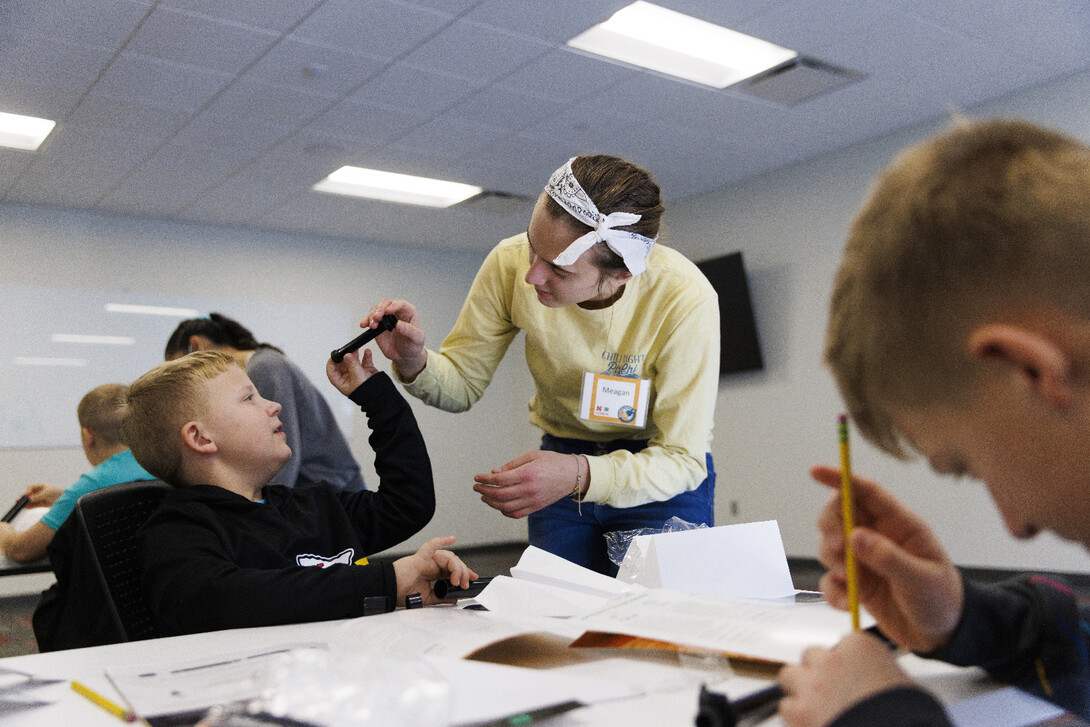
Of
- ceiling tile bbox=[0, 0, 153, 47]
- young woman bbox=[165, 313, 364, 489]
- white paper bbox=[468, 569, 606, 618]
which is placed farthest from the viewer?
ceiling tile bbox=[0, 0, 153, 47]

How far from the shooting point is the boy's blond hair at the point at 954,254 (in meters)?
0.49

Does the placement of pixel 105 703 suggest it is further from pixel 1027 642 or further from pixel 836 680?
pixel 1027 642

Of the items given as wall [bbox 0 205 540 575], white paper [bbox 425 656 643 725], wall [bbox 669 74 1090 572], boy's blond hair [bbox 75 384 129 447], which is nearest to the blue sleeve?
white paper [bbox 425 656 643 725]

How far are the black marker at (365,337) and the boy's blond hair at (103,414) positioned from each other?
1.44 metres

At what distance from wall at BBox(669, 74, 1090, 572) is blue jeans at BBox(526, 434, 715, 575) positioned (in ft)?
12.4

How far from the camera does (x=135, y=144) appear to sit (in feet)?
16.4

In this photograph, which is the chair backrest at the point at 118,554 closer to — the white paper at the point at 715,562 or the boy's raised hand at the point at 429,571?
the boy's raised hand at the point at 429,571

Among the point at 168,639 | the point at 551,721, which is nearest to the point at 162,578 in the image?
the point at 168,639

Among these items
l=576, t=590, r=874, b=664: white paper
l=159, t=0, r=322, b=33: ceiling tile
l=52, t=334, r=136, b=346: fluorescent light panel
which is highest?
l=159, t=0, r=322, b=33: ceiling tile

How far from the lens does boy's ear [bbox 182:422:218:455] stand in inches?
58.1

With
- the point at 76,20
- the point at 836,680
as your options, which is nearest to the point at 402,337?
the point at 836,680

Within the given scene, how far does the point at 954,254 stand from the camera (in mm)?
511

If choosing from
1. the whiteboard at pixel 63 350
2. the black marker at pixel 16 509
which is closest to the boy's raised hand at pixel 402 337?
the black marker at pixel 16 509

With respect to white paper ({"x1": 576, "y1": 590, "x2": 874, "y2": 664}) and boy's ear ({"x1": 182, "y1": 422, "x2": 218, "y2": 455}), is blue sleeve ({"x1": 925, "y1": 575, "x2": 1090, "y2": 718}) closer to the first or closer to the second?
white paper ({"x1": 576, "y1": 590, "x2": 874, "y2": 664})
